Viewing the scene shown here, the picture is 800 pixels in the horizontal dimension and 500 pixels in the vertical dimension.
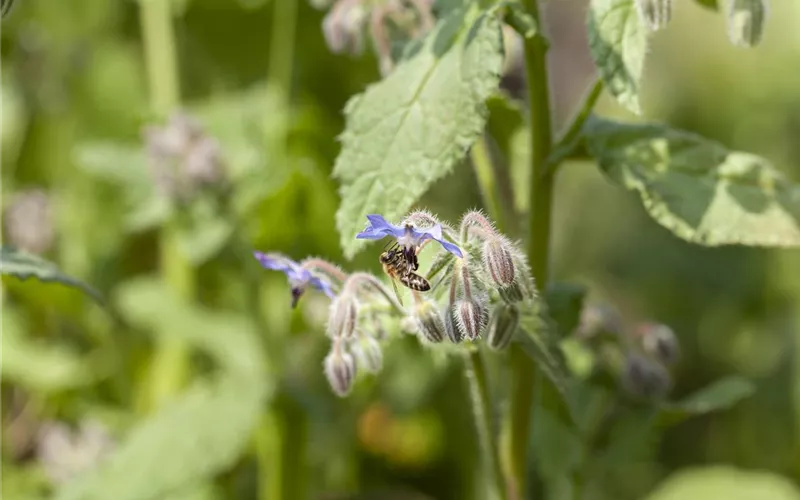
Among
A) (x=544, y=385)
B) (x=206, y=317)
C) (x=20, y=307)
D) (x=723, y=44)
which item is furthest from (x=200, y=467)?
(x=723, y=44)

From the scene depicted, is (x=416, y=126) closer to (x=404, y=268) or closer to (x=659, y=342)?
(x=404, y=268)

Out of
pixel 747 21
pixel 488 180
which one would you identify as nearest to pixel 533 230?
pixel 488 180

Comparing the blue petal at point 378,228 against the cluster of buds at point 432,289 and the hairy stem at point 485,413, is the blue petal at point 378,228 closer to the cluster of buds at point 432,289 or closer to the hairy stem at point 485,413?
the cluster of buds at point 432,289

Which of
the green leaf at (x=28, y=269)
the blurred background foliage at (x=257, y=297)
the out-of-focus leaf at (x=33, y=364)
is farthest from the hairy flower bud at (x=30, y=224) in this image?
the green leaf at (x=28, y=269)

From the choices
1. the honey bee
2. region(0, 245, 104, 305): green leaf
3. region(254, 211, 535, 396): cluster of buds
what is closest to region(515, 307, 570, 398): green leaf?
region(254, 211, 535, 396): cluster of buds

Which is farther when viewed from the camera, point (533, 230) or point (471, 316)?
point (533, 230)

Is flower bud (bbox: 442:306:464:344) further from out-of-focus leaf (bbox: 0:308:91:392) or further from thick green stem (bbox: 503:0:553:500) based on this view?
out-of-focus leaf (bbox: 0:308:91:392)
